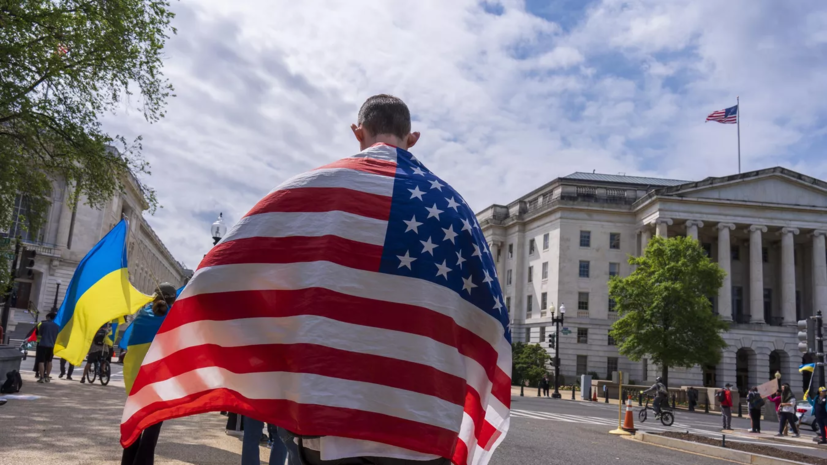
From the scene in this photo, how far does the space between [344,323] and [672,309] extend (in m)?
47.6

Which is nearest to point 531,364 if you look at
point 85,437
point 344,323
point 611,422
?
point 611,422

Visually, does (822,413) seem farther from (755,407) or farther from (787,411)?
(755,407)

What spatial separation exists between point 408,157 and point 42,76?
19.0 meters

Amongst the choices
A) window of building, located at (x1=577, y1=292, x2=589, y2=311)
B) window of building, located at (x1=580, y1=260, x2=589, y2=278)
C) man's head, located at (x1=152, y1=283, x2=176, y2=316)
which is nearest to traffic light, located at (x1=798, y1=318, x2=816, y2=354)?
man's head, located at (x1=152, y1=283, x2=176, y2=316)

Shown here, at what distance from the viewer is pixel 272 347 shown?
8.01 ft

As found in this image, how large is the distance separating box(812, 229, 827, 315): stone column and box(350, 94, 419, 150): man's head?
70.4 m

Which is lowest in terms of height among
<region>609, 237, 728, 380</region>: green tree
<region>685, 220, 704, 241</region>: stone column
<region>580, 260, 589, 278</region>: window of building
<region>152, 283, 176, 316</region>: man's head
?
<region>152, 283, 176, 316</region>: man's head

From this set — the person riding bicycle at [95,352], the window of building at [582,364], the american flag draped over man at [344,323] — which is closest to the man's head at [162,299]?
the american flag draped over man at [344,323]

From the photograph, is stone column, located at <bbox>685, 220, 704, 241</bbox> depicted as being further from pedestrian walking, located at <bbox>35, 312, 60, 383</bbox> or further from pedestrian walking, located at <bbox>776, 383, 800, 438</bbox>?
pedestrian walking, located at <bbox>35, 312, 60, 383</bbox>

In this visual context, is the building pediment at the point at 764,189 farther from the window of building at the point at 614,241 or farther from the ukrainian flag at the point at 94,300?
the ukrainian flag at the point at 94,300

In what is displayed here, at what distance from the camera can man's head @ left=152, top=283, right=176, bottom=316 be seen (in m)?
6.42

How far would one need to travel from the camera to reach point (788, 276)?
2461 inches

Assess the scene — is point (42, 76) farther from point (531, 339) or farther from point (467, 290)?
point (531, 339)

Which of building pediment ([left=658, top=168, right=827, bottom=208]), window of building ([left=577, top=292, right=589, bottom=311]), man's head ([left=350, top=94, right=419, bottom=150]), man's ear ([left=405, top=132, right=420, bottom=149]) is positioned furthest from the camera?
window of building ([left=577, top=292, right=589, bottom=311])
